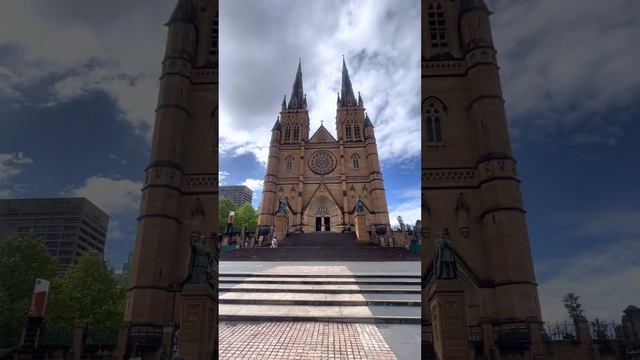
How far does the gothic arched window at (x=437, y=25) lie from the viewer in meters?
3.40

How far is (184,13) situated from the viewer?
8.62ft

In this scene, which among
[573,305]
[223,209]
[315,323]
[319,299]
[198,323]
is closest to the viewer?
[198,323]

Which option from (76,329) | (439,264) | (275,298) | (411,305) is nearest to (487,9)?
(439,264)

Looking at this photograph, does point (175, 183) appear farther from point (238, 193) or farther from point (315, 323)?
point (315, 323)

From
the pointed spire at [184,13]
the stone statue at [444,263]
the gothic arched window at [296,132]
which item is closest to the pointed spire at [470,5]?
the gothic arched window at [296,132]

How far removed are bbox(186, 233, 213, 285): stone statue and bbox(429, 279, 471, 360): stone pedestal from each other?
4.77 ft

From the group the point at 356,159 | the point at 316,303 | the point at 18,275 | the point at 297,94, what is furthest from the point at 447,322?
the point at 18,275

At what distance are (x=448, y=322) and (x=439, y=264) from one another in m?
0.38

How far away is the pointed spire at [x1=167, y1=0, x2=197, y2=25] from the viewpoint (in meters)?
2.61

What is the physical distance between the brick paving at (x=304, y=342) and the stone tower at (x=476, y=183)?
116cm

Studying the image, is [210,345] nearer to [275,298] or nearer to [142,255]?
[142,255]

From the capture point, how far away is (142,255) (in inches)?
98.4

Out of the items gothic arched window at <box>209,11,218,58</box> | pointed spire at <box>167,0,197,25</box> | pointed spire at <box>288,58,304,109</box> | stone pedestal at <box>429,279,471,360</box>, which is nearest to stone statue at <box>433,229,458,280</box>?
stone pedestal at <box>429,279,471,360</box>

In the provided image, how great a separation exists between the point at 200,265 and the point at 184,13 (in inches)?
75.3
